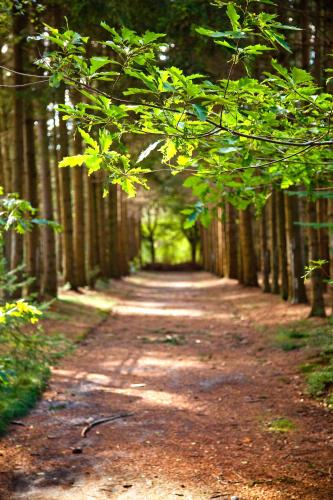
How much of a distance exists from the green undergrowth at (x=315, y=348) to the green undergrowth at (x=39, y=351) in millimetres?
3405

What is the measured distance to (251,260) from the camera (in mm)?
22562

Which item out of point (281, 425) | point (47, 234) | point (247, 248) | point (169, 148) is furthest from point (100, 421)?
point (247, 248)

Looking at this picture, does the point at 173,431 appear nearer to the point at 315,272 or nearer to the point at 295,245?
the point at 315,272

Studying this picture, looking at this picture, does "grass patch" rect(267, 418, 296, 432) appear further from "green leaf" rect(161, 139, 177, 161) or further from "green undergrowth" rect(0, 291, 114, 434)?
"green leaf" rect(161, 139, 177, 161)

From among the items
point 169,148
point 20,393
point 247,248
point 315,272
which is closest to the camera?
point 169,148

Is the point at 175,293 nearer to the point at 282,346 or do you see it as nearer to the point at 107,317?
the point at 107,317

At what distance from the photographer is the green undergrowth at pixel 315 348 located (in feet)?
24.1

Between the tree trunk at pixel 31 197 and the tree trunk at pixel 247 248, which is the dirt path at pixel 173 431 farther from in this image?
the tree trunk at pixel 247 248

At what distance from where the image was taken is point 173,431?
20.4ft

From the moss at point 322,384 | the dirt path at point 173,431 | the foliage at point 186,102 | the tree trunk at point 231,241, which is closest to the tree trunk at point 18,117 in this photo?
the dirt path at point 173,431

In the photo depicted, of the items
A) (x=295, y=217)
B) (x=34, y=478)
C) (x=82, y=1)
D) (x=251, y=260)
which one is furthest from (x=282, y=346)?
(x=251, y=260)

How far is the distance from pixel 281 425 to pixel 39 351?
2.99 m

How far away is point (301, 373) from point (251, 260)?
14.2 m

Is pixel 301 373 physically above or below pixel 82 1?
below
